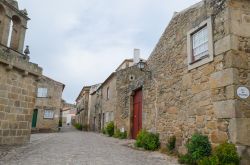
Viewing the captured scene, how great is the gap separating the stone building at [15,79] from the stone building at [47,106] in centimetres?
1221

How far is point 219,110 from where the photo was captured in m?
5.46

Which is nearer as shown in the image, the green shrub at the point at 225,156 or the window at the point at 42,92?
the green shrub at the point at 225,156

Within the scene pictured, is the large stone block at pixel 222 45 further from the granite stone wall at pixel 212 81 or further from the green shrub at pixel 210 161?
the green shrub at pixel 210 161

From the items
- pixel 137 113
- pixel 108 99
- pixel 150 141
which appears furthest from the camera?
pixel 108 99

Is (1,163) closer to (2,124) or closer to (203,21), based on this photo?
(2,124)

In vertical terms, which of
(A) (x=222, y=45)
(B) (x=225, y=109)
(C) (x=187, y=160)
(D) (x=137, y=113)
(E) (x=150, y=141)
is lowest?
(C) (x=187, y=160)

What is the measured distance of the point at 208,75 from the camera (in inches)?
237

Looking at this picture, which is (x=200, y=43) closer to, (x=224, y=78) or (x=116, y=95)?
(x=224, y=78)

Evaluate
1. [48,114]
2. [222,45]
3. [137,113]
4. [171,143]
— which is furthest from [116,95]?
[222,45]

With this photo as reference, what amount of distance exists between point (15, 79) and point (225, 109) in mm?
7234

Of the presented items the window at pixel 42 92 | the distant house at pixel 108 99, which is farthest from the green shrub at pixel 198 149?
the window at pixel 42 92

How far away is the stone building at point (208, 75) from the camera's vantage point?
5.18 metres

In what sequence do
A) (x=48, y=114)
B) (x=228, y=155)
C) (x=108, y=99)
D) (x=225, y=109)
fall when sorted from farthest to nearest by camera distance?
(x=48, y=114) → (x=108, y=99) → (x=225, y=109) → (x=228, y=155)

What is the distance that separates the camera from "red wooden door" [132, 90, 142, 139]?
12.4m
